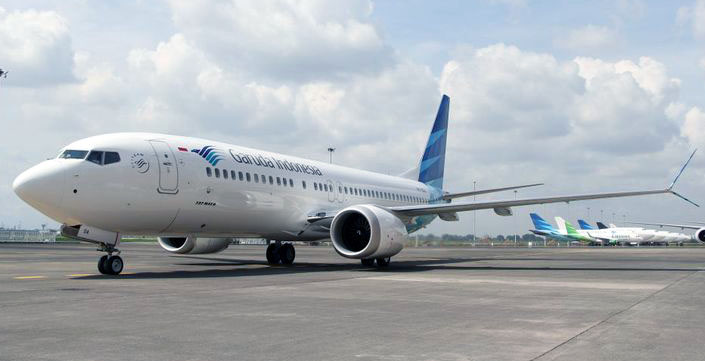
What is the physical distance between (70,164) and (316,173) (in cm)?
952

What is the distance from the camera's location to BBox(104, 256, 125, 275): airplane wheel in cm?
1478

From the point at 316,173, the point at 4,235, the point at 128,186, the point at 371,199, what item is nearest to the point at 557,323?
the point at 128,186

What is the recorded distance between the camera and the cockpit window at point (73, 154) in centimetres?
1427

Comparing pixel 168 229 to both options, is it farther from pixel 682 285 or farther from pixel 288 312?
pixel 682 285

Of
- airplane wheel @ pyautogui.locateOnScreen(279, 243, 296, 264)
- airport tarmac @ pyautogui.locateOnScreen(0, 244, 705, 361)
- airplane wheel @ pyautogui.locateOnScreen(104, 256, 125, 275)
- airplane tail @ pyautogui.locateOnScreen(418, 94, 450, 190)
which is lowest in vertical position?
airport tarmac @ pyautogui.locateOnScreen(0, 244, 705, 361)

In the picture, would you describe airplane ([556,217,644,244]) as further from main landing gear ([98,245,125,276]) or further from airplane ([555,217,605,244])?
main landing gear ([98,245,125,276])

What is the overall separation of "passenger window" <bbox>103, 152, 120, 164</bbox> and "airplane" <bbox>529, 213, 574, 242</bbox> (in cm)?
8779

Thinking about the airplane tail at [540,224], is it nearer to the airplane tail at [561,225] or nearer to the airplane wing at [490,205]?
the airplane tail at [561,225]

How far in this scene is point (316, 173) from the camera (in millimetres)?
22016

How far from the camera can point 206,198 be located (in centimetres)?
1647

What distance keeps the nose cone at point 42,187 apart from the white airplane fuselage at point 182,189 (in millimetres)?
20

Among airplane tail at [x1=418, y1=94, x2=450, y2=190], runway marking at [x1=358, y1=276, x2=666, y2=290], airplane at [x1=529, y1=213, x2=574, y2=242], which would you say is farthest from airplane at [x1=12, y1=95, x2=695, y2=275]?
airplane at [x1=529, y1=213, x2=574, y2=242]

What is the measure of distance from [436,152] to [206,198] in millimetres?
18389

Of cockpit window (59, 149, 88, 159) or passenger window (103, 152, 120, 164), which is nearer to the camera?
cockpit window (59, 149, 88, 159)
